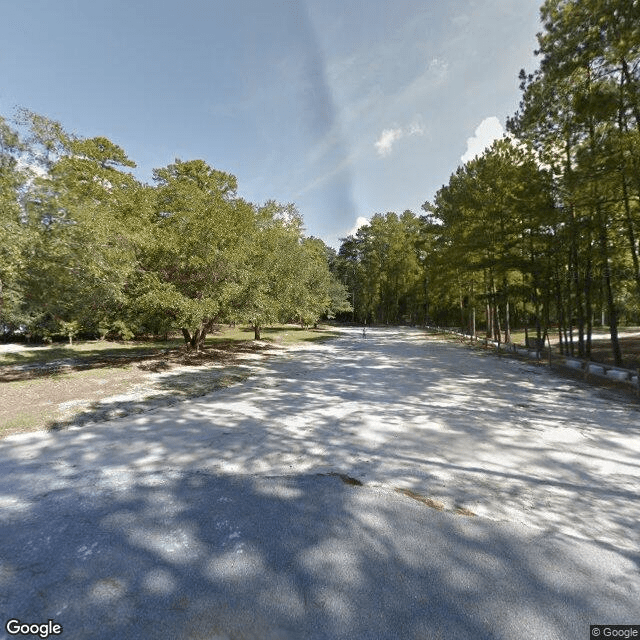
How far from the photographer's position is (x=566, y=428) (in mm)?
6195

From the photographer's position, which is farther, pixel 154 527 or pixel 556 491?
pixel 556 491

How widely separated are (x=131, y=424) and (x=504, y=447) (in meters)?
7.20

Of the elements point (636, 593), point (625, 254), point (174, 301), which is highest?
point (625, 254)

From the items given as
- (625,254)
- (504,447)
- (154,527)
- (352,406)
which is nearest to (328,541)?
(154,527)

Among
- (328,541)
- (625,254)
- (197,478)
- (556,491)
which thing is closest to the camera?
(328,541)

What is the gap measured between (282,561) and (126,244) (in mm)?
12456

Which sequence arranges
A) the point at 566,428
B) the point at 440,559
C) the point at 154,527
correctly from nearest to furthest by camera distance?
the point at 440,559 < the point at 154,527 < the point at 566,428

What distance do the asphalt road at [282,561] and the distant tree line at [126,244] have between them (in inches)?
317

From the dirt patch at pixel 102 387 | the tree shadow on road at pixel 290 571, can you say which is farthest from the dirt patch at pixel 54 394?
the tree shadow on road at pixel 290 571

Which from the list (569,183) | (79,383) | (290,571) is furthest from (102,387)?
(569,183)

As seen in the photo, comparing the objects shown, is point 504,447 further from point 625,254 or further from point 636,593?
point 625,254

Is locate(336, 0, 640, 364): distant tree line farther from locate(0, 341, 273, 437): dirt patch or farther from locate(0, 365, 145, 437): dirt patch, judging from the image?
locate(0, 365, 145, 437): dirt patch

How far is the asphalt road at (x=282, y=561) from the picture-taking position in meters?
2.31

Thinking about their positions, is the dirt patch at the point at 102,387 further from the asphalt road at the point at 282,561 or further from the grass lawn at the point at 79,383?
the asphalt road at the point at 282,561
